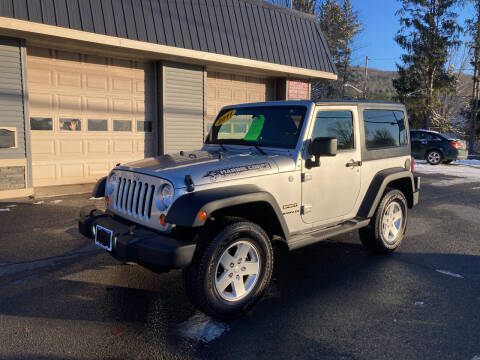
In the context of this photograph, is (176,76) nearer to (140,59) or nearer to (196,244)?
(140,59)

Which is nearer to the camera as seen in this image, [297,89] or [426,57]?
[297,89]

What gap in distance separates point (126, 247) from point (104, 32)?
274 inches

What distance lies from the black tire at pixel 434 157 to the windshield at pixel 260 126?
588 inches

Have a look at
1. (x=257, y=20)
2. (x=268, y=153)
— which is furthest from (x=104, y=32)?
(x=268, y=153)

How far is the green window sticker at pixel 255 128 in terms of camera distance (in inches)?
175

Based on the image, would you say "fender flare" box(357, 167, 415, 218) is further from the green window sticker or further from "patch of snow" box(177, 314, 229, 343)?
"patch of snow" box(177, 314, 229, 343)

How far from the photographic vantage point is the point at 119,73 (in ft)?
33.3

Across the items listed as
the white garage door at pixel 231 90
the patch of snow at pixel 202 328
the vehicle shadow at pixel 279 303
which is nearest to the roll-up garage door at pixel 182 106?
the white garage door at pixel 231 90

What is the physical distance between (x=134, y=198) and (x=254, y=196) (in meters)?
1.07

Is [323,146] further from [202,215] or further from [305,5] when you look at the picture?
[305,5]

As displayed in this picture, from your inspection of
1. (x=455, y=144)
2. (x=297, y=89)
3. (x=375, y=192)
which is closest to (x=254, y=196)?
(x=375, y=192)

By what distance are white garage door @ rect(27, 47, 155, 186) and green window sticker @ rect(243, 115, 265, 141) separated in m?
6.41

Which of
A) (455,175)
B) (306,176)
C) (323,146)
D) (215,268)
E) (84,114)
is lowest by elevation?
(455,175)

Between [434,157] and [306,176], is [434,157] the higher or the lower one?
the lower one
